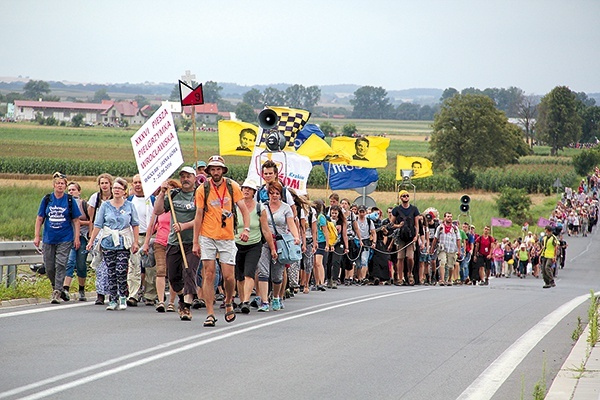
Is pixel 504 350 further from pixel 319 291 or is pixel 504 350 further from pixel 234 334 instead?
pixel 319 291

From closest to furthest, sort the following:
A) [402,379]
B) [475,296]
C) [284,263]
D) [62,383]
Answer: [62,383] → [402,379] → [284,263] → [475,296]

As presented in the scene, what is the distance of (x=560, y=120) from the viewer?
17600 centimetres

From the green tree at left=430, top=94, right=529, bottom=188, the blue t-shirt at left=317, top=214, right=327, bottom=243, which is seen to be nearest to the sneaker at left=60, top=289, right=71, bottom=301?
the blue t-shirt at left=317, top=214, right=327, bottom=243

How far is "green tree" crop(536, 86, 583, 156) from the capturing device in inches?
6939

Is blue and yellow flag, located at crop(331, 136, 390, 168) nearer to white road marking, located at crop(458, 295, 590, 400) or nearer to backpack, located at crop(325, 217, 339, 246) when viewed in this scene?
backpack, located at crop(325, 217, 339, 246)

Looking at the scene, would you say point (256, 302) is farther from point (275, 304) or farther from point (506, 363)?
point (506, 363)

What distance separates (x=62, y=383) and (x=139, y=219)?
268 inches

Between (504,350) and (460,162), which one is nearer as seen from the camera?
(504,350)

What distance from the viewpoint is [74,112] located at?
7421 inches

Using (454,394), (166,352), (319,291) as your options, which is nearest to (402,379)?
(454,394)

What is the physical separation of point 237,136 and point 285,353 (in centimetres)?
1534

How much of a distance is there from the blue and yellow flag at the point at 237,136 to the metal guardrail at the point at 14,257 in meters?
9.08

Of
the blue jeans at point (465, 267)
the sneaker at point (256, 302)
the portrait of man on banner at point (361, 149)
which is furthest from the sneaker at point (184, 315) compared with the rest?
the blue jeans at point (465, 267)

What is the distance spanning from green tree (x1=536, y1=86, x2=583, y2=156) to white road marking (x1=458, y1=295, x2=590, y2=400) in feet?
544
